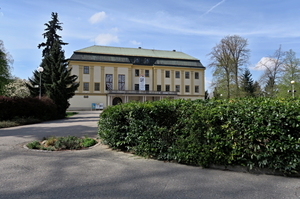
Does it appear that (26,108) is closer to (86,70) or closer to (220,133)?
(220,133)

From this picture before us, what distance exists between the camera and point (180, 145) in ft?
16.7

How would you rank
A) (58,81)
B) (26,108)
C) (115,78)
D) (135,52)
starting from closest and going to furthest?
(26,108) < (58,81) < (115,78) < (135,52)

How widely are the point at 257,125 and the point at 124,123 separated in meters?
3.64

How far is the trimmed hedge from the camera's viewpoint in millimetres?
15797


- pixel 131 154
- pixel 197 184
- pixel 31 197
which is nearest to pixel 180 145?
pixel 197 184

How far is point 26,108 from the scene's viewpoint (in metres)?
17.3

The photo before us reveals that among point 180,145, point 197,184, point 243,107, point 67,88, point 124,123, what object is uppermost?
point 67,88

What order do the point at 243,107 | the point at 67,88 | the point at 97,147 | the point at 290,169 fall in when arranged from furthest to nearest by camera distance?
the point at 67,88 → the point at 97,147 → the point at 243,107 → the point at 290,169

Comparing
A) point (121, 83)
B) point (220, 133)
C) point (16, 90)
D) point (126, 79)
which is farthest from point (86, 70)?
point (220, 133)

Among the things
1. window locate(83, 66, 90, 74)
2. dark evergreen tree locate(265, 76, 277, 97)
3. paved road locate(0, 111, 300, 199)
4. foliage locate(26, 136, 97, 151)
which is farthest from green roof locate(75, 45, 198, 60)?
paved road locate(0, 111, 300, 199)

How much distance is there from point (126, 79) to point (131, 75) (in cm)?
218

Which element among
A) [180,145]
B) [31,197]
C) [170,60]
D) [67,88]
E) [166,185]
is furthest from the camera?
[170,60]

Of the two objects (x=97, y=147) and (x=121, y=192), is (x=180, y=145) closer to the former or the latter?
(x=121, y=192)

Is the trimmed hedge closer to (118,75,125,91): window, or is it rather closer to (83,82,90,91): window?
(83,82,90,91): window
